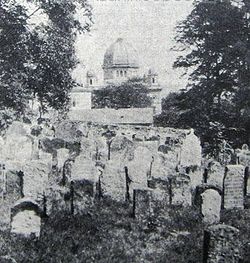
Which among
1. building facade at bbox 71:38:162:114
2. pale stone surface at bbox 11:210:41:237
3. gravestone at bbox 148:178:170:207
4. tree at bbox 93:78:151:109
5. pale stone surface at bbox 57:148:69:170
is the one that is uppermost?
building facade at bbox 71:38:162:114

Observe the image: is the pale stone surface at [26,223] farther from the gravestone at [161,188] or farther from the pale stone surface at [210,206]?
the pale stone surface at [210,206]

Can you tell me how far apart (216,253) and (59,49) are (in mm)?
17454

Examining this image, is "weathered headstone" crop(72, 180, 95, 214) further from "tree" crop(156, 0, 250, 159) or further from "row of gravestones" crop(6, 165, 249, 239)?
"tree" crop(156, 0, 250, 159)

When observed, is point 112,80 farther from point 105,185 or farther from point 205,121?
point 105,185

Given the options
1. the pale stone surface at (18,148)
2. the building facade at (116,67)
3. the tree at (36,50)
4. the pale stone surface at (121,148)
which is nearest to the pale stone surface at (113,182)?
the pale stone surface at (121,148)

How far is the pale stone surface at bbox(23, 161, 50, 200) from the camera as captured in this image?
36.9 ft

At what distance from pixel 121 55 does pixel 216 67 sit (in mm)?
59662

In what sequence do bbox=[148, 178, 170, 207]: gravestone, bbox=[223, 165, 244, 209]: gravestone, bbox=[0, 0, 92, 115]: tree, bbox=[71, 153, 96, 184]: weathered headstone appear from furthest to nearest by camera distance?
bbox=[0, 0, 92, 115]: tree < bbox=[71, 153, 96, 184]: weathered headstone < bbox=[223, 165, 244, 209]: gravestone < bbox=[148, 178, 170, 207]: gravestone

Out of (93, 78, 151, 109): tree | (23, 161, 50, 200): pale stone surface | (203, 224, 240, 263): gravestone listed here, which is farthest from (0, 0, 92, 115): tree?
(93, 78, 151, 109): tree

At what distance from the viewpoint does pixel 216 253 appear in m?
6.80

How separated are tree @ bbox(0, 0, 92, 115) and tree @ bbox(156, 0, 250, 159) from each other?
25.5ft

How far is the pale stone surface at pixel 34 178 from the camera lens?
11.3 meters

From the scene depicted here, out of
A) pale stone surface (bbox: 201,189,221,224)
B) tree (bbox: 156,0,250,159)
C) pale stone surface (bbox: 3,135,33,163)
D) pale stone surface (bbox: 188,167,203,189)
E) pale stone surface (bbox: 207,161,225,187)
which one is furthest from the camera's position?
tree (bbox: 156,0,250,159)

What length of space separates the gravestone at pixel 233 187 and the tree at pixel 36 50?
13319 mm
